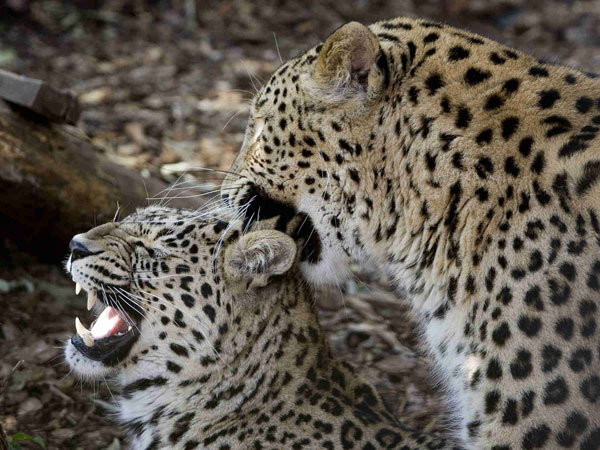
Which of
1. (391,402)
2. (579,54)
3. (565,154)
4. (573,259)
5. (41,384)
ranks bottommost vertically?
(41,384)

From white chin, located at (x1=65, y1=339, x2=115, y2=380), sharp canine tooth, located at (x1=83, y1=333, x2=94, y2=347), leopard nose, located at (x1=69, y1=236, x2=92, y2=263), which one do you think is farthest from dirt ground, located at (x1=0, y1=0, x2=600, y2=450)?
leopard nose, located at (x1=69, y1=236, x2=92, y2=263)

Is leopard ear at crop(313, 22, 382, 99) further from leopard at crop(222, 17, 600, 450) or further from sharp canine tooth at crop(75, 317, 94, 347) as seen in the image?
sharp canine tooth at crop(75, 317, 94, 347)

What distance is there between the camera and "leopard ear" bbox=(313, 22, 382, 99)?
4.98m

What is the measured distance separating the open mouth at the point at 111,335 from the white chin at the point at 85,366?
1.0 inches

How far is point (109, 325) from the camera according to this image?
5.55 m

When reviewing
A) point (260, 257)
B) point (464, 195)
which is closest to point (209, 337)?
point (260, 257)

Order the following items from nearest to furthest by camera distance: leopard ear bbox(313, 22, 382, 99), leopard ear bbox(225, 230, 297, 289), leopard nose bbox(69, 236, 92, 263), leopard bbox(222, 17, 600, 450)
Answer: leopard bbox(222, 17, 600, 450), leopard ear bbox(313, 22, 382, 99), leopard ear bbox(225, 230, 297, 289), leopard nose bbox(69, 236, 92, 263)

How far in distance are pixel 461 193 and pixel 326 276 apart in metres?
1.22

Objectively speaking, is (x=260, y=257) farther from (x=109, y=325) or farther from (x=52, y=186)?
(x=52, y=186)

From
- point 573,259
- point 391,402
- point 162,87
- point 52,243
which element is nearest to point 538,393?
point 573,259

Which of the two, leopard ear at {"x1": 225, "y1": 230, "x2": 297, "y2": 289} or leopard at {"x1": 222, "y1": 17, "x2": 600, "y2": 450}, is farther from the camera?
leopard ear at {"x1": 225, "y1": 230, "x2": 297, "y2": 289}

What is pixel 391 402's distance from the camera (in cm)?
716

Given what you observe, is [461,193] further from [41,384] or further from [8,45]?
[8,45]

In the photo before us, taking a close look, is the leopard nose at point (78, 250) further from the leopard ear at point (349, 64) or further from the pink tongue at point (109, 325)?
the leopard ear at point (349, 64)
